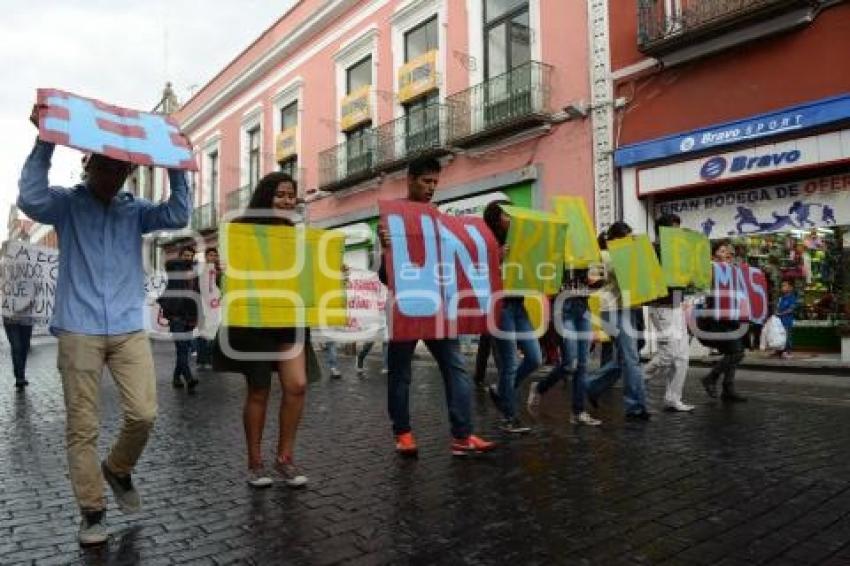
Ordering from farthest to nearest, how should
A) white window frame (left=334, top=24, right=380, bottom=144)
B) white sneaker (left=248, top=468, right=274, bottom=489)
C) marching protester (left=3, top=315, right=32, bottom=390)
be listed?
white window frame (left=334, top=24, right=380, bottom=144)
marching protester (left=3, top=315, right=32, bottom=390)
white sneaker (left=248, top=468, right=274, bottom=489)

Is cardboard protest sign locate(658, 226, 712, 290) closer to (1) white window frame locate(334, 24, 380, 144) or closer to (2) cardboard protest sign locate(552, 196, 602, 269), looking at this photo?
(2) cardboard protest sign locate(552, 196, 602, 269)

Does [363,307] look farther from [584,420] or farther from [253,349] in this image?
[253,349]

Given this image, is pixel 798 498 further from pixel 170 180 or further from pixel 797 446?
pixel 170 180

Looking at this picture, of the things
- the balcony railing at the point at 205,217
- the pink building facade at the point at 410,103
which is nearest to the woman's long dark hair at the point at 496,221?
the pink building facade at the point at 410,103

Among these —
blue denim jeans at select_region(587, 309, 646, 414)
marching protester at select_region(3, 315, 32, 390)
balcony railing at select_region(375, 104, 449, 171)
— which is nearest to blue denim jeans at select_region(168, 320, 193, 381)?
marching protester at select_region(3, 315, 32, 390)

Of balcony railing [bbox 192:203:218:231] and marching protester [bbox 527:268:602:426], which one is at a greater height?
balcony railing [bbox 192:203:218:231]

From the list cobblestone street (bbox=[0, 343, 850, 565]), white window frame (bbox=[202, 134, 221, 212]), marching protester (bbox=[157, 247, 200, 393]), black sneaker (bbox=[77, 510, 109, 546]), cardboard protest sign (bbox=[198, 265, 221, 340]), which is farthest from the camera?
white window frame (bbox=[202, 134, 221, 212])

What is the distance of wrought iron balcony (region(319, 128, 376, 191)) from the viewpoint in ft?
63.2

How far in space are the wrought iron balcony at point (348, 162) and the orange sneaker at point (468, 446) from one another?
47.5 ft

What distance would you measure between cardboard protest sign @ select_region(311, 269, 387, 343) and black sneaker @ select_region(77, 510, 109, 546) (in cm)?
867

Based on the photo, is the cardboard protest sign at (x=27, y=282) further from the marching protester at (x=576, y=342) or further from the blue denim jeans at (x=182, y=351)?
the marching protester at (x=576, y=342)

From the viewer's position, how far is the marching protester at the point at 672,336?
6562mm

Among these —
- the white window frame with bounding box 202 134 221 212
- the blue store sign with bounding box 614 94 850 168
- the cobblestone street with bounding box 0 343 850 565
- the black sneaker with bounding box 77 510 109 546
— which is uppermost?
the white window frame with bounding box 202 134 221 212

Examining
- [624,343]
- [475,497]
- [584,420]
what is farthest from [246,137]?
[475,497]
